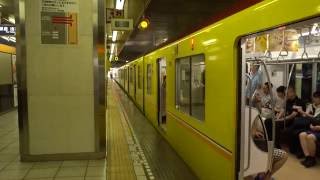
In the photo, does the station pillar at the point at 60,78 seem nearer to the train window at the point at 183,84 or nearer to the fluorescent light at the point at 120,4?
the train window at the point at 183,84

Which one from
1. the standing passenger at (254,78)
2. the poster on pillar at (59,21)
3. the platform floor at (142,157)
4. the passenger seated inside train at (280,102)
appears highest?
the poster on pillar at (59,21)

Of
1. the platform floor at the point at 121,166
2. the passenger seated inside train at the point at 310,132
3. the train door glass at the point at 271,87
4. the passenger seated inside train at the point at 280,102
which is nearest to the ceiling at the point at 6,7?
the platform floor at the point at 121,166

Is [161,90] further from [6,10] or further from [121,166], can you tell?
[6,10]

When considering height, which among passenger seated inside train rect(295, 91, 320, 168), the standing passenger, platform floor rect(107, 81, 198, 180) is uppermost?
the standing passenger

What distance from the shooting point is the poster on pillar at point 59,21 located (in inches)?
184

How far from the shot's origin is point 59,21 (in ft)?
15.5

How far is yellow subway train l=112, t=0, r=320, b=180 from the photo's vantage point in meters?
2.77

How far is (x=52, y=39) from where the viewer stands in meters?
4.73

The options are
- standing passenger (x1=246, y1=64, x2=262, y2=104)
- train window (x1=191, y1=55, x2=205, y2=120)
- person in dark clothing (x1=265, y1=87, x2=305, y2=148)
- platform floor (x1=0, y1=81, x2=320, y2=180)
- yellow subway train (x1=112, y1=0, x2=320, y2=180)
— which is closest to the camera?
yellow subway train (x1=112, y1=0, x2=320, y2=180)

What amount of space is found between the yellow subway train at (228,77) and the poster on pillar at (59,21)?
1.72 meters

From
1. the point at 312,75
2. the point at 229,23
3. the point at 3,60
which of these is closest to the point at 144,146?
the point at 312,75

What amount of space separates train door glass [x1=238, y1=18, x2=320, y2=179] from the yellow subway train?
1cm

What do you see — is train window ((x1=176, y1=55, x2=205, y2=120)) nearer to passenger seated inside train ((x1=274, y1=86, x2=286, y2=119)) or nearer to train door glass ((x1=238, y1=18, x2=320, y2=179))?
train door glass ((x1=238, y1=18, x2=320, y2=179))

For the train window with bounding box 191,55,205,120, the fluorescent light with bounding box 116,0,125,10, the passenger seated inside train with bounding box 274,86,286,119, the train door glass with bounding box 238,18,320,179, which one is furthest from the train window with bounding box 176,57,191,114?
the passenger seated inside train with bounding box 274,86,286,119
